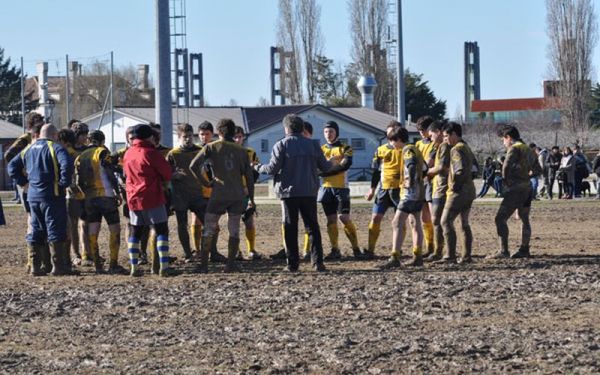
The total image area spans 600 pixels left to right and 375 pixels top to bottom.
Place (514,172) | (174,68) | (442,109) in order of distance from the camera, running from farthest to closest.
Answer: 1. (442,109)
2. (174,68)
3. (514,172)

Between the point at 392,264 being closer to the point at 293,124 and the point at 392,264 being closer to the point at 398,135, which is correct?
the point at 398,135

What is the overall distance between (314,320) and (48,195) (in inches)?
206

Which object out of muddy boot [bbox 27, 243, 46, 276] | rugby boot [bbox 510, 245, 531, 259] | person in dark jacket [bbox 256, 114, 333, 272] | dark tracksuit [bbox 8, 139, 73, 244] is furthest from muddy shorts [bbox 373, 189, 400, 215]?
muddy boot [bbox 27, 243, 46, 276]

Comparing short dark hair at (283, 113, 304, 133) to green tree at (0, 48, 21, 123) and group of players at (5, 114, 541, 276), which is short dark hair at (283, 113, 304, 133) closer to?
group of players at (5, 114, 541, 276)

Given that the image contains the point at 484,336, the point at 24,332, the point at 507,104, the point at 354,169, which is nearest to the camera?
the point at 484,336

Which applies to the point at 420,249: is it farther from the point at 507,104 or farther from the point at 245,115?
the point at 507,104

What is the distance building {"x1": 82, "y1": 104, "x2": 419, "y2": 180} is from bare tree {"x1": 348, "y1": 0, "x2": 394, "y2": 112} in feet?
34.8

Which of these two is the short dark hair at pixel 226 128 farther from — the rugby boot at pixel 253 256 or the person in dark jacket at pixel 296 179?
the rugby boot at pixel 253 256

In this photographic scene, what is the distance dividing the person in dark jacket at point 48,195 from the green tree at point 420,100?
260ft

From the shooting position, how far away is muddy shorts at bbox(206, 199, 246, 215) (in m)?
15.4

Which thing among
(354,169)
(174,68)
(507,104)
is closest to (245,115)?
(354,169)

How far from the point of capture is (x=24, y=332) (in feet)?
36.4

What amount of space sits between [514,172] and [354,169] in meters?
56.9

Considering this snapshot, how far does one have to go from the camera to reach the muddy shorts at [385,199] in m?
16.2
